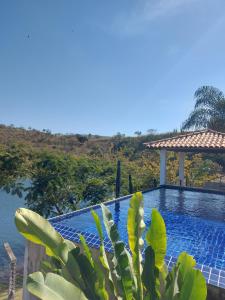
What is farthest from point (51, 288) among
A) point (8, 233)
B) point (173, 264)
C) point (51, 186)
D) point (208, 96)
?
point (208, 96)

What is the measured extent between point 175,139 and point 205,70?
4243 mm

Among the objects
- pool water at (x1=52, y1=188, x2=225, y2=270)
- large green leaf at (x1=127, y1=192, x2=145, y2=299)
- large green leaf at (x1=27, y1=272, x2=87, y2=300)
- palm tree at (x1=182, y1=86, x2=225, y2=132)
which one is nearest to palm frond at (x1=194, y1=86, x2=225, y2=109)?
palm tree at (x1=182, y1=86, x2=225, y2=132)

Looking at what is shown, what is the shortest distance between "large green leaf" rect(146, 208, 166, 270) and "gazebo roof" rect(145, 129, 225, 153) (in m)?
10.4

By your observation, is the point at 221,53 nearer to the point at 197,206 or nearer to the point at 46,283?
the point at 197,206

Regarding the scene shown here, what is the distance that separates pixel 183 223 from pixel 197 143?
5.85 m

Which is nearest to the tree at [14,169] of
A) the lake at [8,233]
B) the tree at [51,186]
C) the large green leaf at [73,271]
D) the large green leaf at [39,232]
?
the tree at [51,186]

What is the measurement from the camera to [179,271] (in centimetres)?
358

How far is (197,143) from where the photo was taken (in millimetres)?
14273

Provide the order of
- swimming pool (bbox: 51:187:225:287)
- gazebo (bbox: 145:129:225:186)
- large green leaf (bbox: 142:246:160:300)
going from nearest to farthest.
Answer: large green leaf (bbox: 142:246:160:300) → swimming pool (bbox: 51:187:225:287) → gazebo (bbox: 145:129:225:186)

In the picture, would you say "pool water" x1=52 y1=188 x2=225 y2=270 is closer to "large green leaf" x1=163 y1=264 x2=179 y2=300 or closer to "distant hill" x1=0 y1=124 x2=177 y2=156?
"large green leaf" x1=163 y1=264 x2=179 y2=300

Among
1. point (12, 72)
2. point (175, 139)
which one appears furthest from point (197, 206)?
point (12, 72)

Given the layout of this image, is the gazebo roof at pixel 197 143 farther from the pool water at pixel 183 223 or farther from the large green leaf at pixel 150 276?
the large green leaf at pixel 150 276

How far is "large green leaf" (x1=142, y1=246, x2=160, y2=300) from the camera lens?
12.2 ft

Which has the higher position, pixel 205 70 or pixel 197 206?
pixel 205 70
